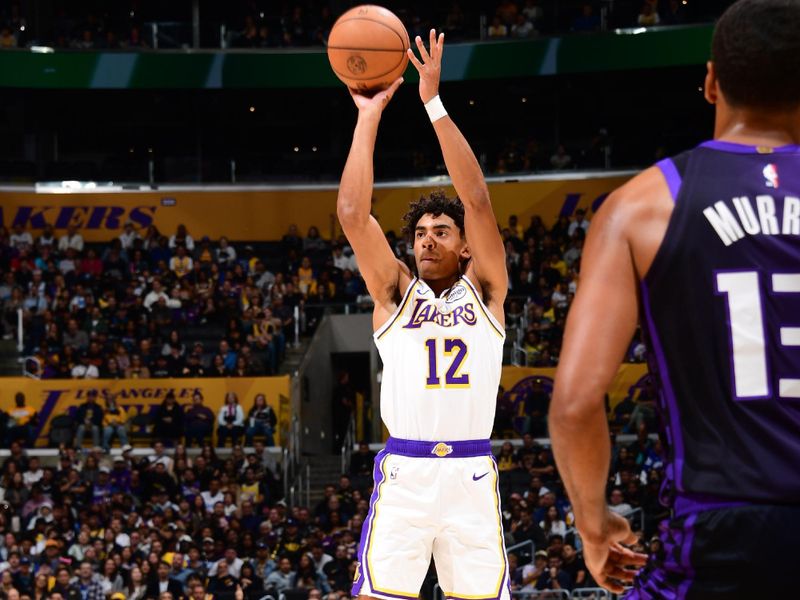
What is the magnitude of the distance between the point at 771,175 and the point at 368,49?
3931 millimetres

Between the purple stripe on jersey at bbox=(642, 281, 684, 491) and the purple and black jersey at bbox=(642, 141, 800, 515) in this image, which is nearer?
the purple and black jersey at bbox=(642, 141, 800, 515)

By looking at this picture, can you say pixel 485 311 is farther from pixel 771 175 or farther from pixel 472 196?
pixel 771 175

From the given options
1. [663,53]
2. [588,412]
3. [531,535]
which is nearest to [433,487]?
[588,412]

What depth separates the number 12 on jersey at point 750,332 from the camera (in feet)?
9.03

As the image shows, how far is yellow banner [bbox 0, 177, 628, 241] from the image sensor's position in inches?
1203

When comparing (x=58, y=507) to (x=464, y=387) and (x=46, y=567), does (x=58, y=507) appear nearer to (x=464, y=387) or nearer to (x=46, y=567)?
(x=46, y=567)

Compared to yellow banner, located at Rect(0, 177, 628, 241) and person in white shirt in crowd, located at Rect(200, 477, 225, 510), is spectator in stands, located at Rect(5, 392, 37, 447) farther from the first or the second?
yellow banner, located at Rect(0, 177, 628, 241)

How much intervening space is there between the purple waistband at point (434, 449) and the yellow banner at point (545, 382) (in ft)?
48.0

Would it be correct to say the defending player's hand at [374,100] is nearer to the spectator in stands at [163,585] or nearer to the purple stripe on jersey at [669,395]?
the purple stripe on jersey at [669,395]

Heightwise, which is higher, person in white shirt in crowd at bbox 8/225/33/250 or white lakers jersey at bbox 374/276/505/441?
person in white shirt in crowd at bbox 8/225/33/250

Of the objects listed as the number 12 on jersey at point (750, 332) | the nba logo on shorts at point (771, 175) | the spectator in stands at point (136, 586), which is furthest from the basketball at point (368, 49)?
the spectator in stands at point (136, 586)

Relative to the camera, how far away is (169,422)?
2081 cm

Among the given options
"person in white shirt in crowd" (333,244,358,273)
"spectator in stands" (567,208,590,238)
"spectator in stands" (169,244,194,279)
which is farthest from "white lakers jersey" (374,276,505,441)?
"spectator in stands" (169,244,194,279)

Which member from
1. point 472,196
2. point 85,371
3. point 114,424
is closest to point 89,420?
point 114,424
